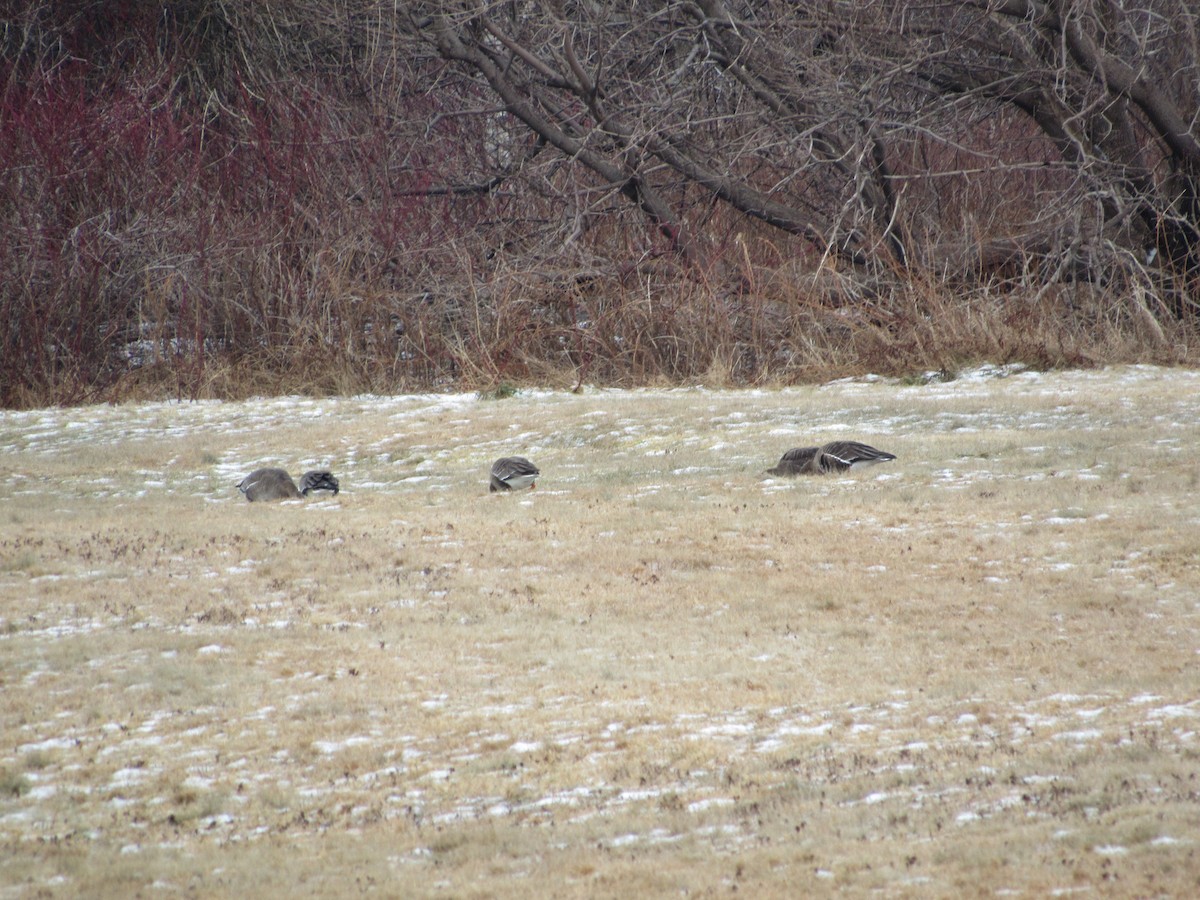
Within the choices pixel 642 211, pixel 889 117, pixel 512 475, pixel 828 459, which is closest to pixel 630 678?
pixel 512 475

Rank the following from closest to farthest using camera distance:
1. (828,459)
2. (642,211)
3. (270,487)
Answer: (828,459)
(270,487)
(642,211)

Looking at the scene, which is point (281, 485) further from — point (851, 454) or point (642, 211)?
point (642, 211)

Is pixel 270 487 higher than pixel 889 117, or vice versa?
pixel 889 117

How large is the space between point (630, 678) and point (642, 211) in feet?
41.5

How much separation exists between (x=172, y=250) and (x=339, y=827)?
13293 mm

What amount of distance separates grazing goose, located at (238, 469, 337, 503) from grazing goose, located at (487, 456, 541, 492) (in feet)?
3.43

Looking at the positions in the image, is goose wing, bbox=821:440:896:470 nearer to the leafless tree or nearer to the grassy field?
the grassy field

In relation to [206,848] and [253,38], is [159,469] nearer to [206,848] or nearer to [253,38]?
[206,848]

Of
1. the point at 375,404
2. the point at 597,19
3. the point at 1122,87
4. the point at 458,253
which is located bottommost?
the point at 375,404

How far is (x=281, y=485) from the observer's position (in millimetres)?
8352

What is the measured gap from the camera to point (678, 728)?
13.3 ft

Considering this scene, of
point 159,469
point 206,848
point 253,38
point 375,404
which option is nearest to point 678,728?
point 206,848

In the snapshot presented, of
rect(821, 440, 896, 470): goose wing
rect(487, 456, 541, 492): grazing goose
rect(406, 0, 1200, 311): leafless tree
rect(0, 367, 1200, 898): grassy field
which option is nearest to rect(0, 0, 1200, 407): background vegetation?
rect(406, 0, 1200, 311): leafless tree

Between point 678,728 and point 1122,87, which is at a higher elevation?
point 1122,87
